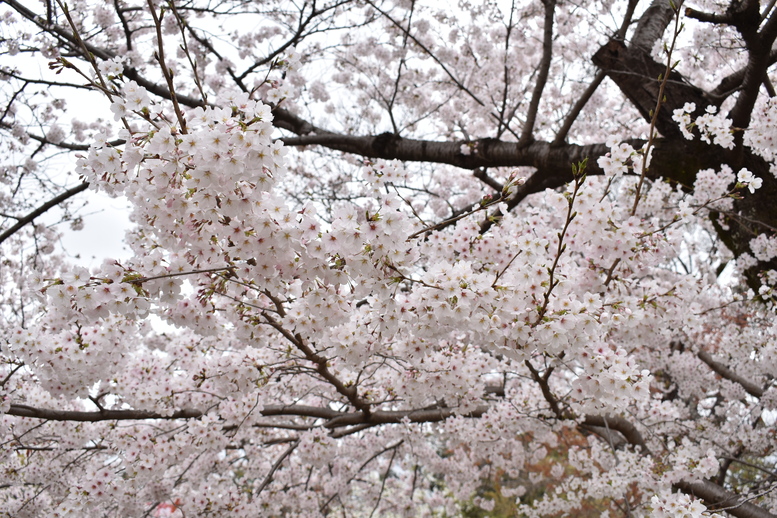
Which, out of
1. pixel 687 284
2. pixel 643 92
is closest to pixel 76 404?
pixel 687 284

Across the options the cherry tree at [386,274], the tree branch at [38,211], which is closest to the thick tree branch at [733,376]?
the cherry tree at [386,274]

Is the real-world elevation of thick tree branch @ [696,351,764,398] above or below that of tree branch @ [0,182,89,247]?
below

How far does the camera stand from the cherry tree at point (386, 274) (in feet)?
6.55

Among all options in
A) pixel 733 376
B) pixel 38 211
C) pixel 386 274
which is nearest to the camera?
pixel 386 274

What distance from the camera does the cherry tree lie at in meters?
2.00

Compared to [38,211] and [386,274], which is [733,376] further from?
[38,211]

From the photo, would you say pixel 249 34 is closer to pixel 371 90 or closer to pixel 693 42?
pixel 371 90

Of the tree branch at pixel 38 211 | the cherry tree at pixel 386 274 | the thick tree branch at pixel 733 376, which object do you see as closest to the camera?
the cherry tree at pixel 386 274

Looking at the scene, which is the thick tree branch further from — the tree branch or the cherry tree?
the tree branch

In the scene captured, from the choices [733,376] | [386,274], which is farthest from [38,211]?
[733,376]

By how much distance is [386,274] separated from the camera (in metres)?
2.15

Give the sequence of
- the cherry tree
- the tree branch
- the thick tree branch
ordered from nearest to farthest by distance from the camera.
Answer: the cherry tree, the tree branch, the thick tree branch

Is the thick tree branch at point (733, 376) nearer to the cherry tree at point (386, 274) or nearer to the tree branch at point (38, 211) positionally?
the cherry tree at point (386, 274)

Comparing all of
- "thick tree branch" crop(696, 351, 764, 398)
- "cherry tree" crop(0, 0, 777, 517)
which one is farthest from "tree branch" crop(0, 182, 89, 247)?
"thick tree branch" crop(696, 351, 764, 398)
